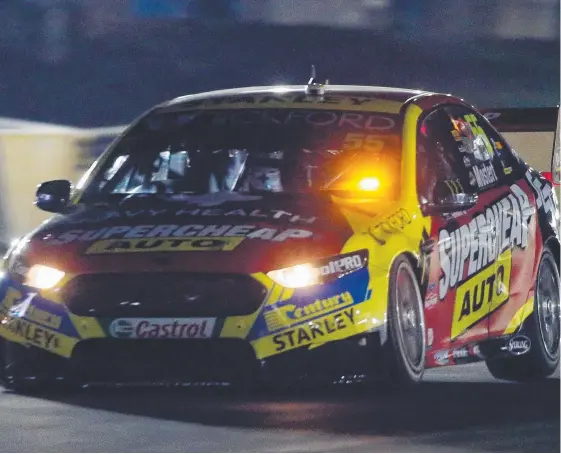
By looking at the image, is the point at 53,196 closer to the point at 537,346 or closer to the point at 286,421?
the point at 286,421

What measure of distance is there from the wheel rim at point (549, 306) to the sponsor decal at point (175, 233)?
7.58 ft

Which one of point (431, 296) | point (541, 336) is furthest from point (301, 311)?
point (541, 336)

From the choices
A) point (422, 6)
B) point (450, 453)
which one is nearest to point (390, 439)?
point (450, 453)

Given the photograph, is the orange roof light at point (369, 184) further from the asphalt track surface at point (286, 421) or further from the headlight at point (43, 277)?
the headlight at point (43, 277)

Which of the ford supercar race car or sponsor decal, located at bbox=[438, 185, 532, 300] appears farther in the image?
sponsor decal, located at bbox=[438, 185, 532, 300]

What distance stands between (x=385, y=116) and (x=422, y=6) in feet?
57.8

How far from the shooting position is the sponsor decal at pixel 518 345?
10.6 m

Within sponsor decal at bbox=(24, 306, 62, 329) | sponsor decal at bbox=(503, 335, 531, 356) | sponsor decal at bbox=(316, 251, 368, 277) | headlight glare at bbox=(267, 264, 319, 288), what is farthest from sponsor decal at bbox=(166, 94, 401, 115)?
sponsor decal at bbox=(24, 306, 62, 329)

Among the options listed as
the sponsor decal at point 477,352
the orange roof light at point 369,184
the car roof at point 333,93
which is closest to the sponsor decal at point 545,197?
the car roof at point 333,93

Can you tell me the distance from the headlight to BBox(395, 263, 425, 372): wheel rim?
147 cm

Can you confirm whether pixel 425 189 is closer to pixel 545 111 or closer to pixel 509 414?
pixel 509 414

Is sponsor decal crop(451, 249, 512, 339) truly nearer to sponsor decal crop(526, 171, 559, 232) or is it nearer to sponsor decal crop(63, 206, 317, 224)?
sponsor decal crop(526, 171, 559, 232)

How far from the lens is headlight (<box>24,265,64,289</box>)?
9.06 meters

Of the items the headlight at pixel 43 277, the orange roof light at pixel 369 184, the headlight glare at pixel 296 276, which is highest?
the orange roof light at pixel 369 184
